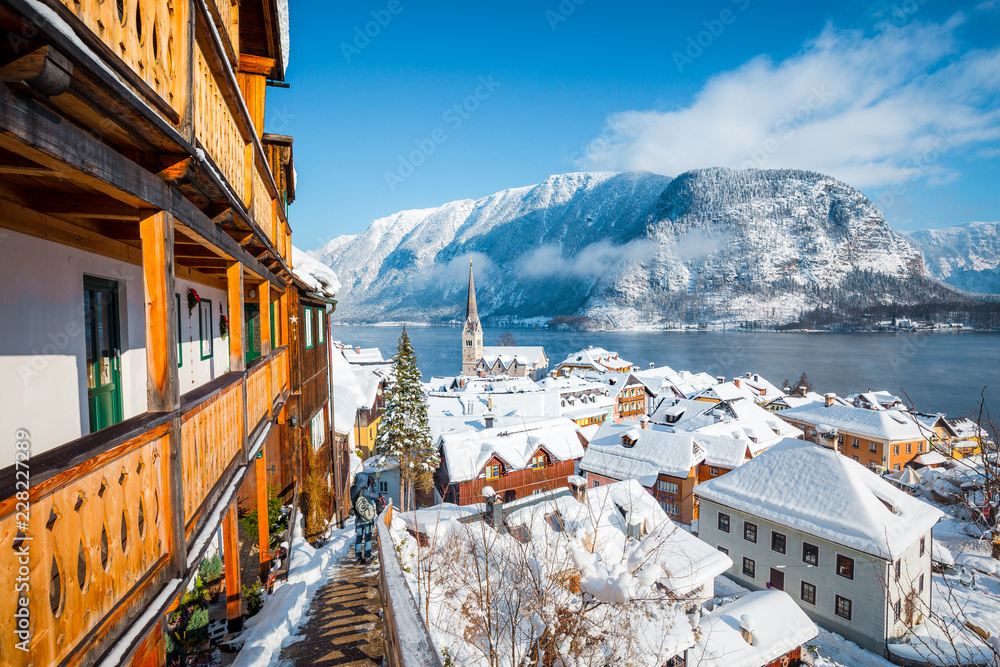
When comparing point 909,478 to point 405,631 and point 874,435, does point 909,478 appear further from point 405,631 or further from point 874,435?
point 405,631

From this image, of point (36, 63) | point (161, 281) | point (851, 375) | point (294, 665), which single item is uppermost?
point (36, 63)

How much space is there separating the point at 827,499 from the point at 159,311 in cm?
2737

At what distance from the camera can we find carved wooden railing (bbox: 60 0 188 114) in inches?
86.7

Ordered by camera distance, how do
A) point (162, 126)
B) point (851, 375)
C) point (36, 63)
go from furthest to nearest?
point (851, 375)
point (162, 126)
point (36, 63)

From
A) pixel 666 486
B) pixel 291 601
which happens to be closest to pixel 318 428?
pixel 291 601

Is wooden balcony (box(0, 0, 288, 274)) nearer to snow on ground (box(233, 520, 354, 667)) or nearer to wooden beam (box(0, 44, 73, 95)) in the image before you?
wooden beam (box(0, 44, 73, 95))

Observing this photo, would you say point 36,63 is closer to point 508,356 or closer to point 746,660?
point 746,660

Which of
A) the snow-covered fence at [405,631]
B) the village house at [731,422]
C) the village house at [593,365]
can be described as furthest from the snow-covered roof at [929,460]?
the snow-covered fence at [405,631]

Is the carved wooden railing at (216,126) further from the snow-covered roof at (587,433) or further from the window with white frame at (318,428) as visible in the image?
the snow-covered roof at (587,433)

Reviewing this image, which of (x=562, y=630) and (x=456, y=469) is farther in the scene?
(x=456, y=469)

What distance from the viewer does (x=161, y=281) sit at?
9.64 feet

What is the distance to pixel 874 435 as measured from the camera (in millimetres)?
45562

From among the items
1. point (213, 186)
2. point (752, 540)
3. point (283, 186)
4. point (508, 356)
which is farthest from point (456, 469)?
point (508, 356)

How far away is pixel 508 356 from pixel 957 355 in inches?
4599
